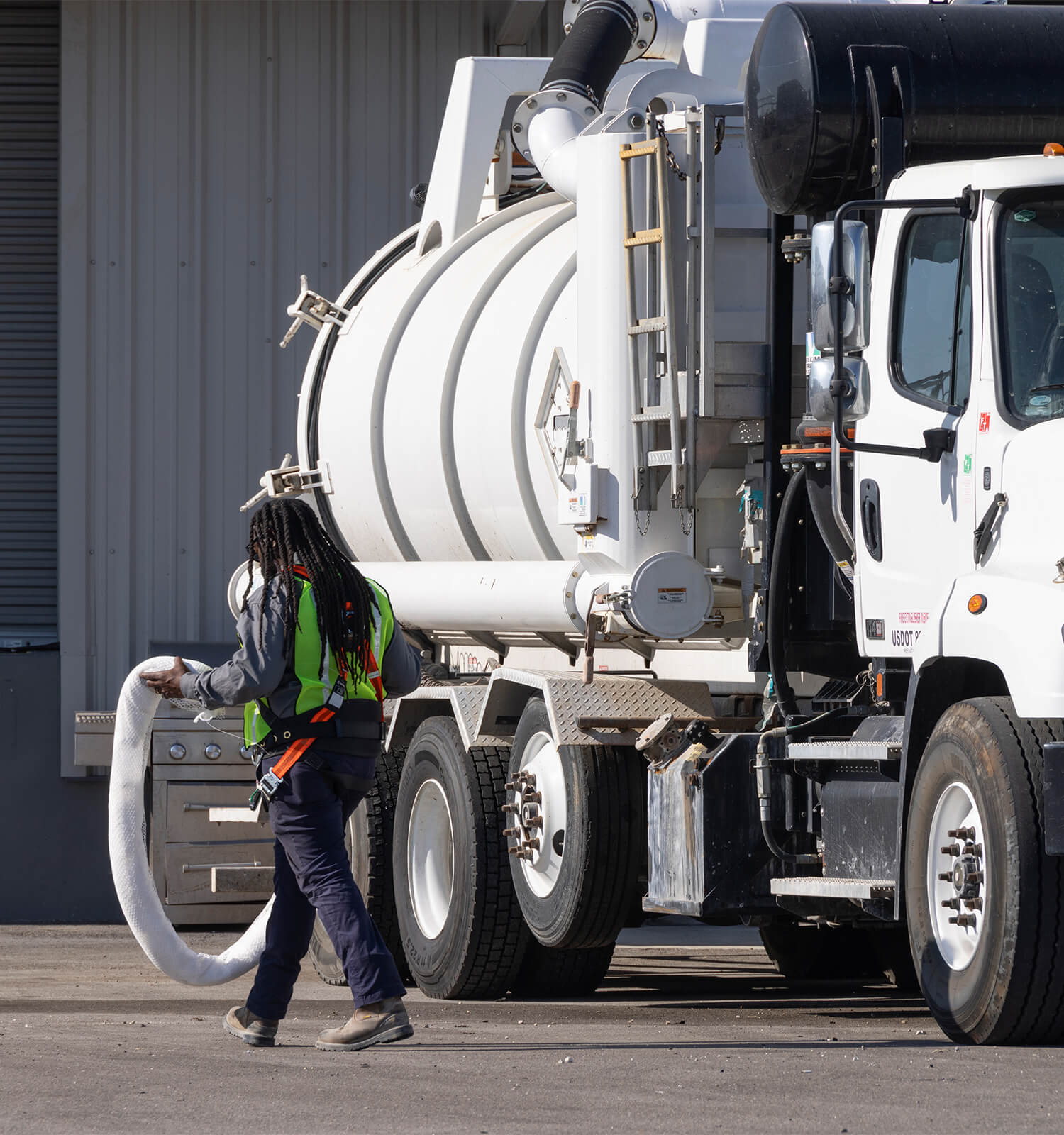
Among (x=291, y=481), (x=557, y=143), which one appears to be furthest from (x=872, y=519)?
(x=291, y=481)

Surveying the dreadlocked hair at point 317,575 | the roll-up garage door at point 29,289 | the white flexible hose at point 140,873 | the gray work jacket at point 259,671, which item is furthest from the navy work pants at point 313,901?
the roll-up garage door at point 29,289

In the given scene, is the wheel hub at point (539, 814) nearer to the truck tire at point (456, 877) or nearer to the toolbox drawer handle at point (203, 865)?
the truck tire at point (456, 877)

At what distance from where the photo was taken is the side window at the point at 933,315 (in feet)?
22.6

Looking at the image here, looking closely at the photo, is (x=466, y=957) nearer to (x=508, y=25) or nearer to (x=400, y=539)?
(x=400, y=539)

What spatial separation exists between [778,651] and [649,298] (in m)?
1.36

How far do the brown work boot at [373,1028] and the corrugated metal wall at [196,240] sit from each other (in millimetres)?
8302

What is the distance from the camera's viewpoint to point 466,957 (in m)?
9.28

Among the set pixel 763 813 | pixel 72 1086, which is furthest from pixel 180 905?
pixel 72 1086

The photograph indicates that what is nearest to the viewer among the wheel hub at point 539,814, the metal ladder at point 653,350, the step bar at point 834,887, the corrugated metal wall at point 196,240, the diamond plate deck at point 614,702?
the step bar at point 834,887

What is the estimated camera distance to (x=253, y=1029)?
22.8ft

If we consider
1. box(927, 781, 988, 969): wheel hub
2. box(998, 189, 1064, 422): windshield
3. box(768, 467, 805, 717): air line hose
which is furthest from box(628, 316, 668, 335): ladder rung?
box(927, 781, 988, 969): wheel hub

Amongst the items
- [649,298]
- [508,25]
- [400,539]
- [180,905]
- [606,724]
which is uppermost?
[508,25]

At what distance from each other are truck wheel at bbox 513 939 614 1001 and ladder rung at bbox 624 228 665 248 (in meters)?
2.92

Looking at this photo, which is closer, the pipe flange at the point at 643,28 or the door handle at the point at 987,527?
the door handle at the point at 987,527
